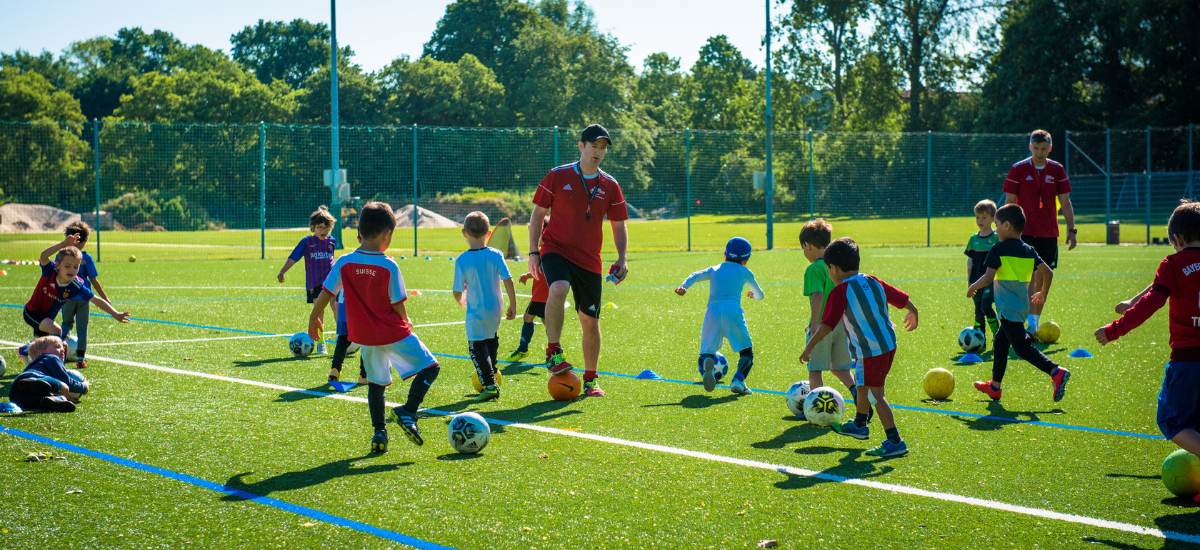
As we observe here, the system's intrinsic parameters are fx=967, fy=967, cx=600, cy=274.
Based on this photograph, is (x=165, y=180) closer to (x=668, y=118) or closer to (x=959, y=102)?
(x=959, y=102)

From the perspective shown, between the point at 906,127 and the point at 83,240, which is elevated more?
the point at 906,127

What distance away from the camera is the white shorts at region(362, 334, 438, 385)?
5641 millimetres

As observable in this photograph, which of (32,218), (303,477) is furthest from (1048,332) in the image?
(32,218)

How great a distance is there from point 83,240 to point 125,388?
8.05ft

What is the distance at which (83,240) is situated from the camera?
9.26 meters

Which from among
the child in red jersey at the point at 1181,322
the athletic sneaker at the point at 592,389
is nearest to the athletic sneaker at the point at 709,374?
the athletic sneaker at the point at 592,389

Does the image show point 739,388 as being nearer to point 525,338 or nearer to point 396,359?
point 525,338

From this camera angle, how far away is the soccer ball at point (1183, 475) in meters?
4.54

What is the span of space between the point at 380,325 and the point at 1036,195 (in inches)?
314

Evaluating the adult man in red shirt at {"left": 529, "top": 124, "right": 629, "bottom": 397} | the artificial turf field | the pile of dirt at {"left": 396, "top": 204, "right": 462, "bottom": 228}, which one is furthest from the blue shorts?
the pile of dirt at {"left": 396, "top": 204, "right": 462, "bottom": 228}

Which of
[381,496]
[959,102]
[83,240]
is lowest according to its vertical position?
[381,496]

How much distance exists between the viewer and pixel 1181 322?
4.69 meters

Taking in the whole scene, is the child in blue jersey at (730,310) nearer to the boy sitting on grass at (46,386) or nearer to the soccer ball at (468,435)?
the soccer ball at (468,435)

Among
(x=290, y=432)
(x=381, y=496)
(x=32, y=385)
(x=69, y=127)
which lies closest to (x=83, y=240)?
(x=32, y=385)
